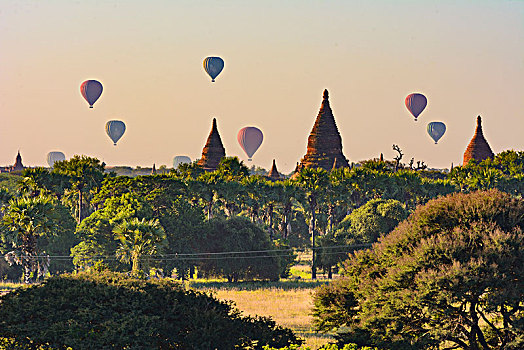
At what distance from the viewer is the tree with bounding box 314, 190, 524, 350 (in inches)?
1184

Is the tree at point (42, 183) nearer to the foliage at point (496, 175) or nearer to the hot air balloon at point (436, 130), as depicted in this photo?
the foliage at point (496, 175)

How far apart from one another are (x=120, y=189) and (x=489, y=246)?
61.5 meters

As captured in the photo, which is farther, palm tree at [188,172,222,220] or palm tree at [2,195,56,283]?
palm tree at [188,172,222,220]

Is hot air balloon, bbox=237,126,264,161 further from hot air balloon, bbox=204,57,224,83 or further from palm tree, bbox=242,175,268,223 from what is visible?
palm tree, bbox=242,175,268,223

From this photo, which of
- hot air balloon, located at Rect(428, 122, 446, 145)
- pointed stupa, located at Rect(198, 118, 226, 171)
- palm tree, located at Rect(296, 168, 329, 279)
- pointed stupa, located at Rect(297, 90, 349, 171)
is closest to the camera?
palm tree, located at Rect(296, 168, 329, 279)

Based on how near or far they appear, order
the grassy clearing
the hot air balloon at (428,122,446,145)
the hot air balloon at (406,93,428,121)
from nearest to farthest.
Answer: the grassy clearing < the hot air balloon at (406,93,428,121) < the hot air balloon at (428,122,446,145)

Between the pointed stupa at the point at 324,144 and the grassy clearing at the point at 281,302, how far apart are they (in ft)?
227

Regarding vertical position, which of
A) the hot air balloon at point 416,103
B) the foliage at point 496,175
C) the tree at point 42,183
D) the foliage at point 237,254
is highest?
the hot air balloon at point 416,103

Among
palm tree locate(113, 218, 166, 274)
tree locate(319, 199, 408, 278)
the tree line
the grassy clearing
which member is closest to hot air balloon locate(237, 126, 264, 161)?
the tree line

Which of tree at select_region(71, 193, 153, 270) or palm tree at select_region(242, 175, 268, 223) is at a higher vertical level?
palm tree at select_region(242, 175, 268, 223)

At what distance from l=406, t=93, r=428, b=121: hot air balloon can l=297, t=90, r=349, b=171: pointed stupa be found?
2652cm

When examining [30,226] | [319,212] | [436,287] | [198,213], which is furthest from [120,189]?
[436,287]

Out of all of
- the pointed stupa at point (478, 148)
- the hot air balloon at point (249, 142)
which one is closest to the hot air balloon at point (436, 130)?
the pointed stupa at point (478, 148)

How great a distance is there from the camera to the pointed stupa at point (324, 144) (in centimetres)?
14888
